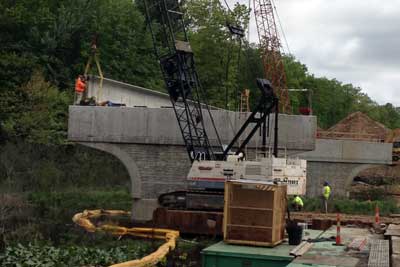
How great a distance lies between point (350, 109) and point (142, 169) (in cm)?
8753

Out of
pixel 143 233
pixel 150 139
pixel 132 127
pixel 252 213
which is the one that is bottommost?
pixel 143 233

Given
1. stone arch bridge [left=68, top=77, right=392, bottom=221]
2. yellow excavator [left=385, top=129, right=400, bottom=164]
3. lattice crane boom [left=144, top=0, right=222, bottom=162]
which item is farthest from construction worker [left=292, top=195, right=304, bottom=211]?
yellow excavator [left=385, top=129, right=400, bottom=164]

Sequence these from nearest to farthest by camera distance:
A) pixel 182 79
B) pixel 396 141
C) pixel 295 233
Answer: pixel 295 233 < pixel 182 79 < pixel 396 141

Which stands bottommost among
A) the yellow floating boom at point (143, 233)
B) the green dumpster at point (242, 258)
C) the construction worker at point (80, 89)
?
the yellow floating boom at point (143, 233)

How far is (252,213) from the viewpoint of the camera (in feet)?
63.5

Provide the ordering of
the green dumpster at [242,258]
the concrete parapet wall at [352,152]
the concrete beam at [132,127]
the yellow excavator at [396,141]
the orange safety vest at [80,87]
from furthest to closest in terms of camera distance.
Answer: the yellow excavator at [396,141], the concrete parapet wall at [352,152], the orange safety vest at [80,87], the concrete beam at [132,127], the green dumpster at [242,258]

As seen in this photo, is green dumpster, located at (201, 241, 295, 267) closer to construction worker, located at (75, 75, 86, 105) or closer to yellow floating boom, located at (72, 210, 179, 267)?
yellow floating boom, located at (72, 210, 179, 267)

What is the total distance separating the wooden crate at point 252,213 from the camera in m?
19.0

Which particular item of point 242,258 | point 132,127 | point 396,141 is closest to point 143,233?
point 132,127

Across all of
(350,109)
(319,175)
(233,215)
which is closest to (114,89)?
(319,175)

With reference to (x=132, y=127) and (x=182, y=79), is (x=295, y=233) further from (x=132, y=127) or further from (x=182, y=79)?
(x=182, y=79)

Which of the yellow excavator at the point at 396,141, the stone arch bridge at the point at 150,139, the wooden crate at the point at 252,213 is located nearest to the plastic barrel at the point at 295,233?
the wooden crate at the point at 252,213

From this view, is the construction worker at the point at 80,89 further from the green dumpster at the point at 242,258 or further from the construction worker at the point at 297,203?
the green dumpster at the point at 242,258

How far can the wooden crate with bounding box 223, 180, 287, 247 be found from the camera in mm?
19016
